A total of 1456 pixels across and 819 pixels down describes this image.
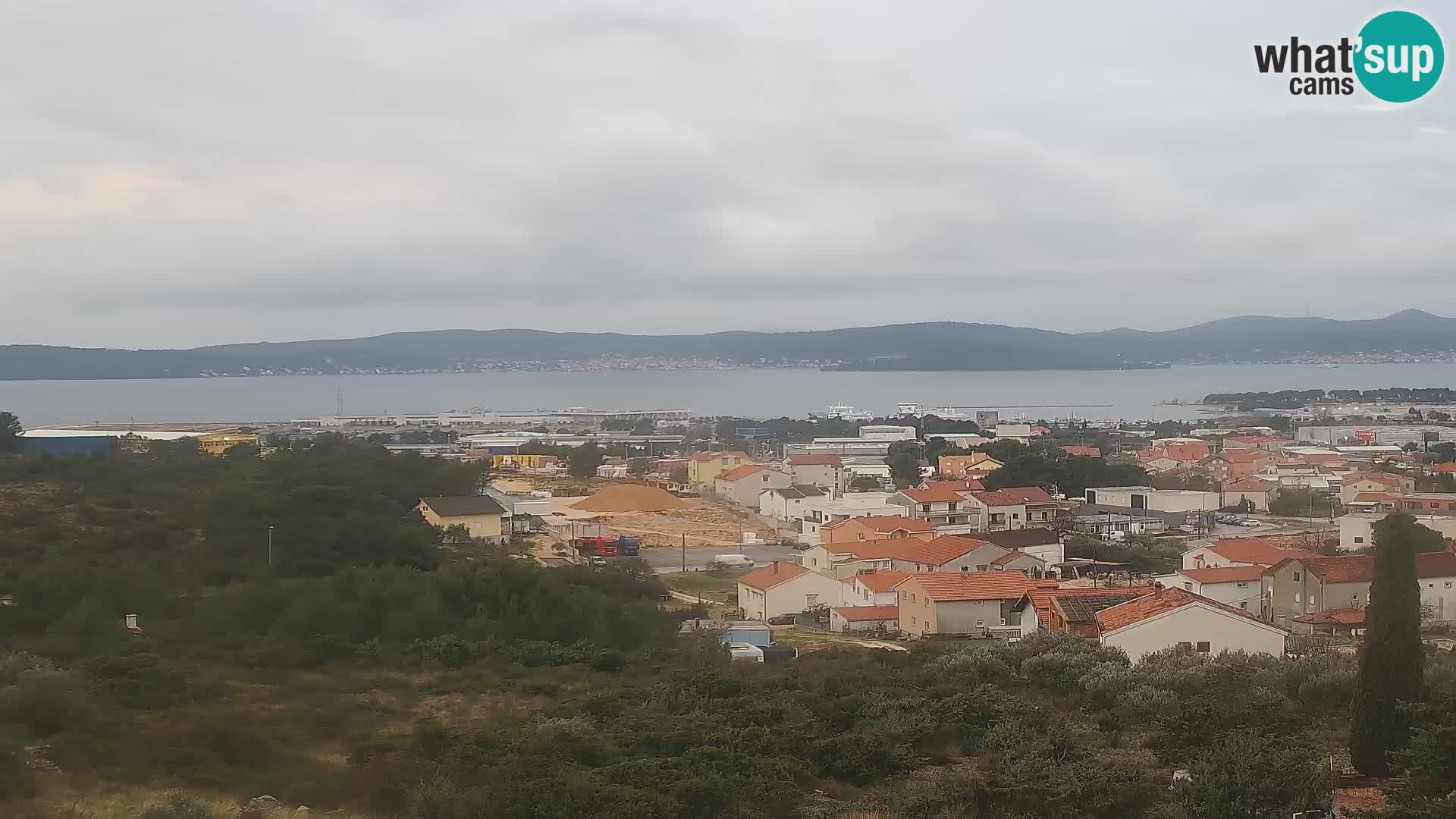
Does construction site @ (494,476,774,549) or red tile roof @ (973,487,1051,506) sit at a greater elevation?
red tile roof @ (973,487,1051,506)

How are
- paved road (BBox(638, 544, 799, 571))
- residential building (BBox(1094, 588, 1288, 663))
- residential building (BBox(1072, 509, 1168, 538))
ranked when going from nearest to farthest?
residential building (BBox(1094, 588, 1288, 663)), paved road (BBox(638, 544, 799, 571)), residential building (BBox(1072, 509, 1168, 538))

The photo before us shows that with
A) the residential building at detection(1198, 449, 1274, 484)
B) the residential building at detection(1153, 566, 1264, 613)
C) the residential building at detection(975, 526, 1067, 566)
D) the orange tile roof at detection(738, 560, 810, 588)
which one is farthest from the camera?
the residential building at detection(1198, 449, 1274, 484)

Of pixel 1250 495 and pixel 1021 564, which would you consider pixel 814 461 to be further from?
pixel 1021 564

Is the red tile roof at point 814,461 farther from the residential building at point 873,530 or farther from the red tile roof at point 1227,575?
the red tile roof at point 1227,575

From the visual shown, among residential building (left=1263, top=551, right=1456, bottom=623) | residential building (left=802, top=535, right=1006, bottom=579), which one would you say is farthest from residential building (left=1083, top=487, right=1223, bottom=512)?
residential building (left=1263, top=551, right=1456, bottom=623)

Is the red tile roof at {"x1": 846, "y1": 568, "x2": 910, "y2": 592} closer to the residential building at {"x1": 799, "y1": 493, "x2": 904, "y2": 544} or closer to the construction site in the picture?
the residential building at {"x1": 799, "y1": 493, "x2": 904, "y2": 544}

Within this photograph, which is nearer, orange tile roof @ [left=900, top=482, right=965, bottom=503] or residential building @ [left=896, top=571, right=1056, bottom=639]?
residential building @ [left=896, top=571, right=1056, bottom=639]

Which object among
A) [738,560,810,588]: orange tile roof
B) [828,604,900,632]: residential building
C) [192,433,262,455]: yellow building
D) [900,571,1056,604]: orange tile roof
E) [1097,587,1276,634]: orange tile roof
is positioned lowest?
[828,604,900,632]: residential building

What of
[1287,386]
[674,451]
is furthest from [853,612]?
[1287,386]
